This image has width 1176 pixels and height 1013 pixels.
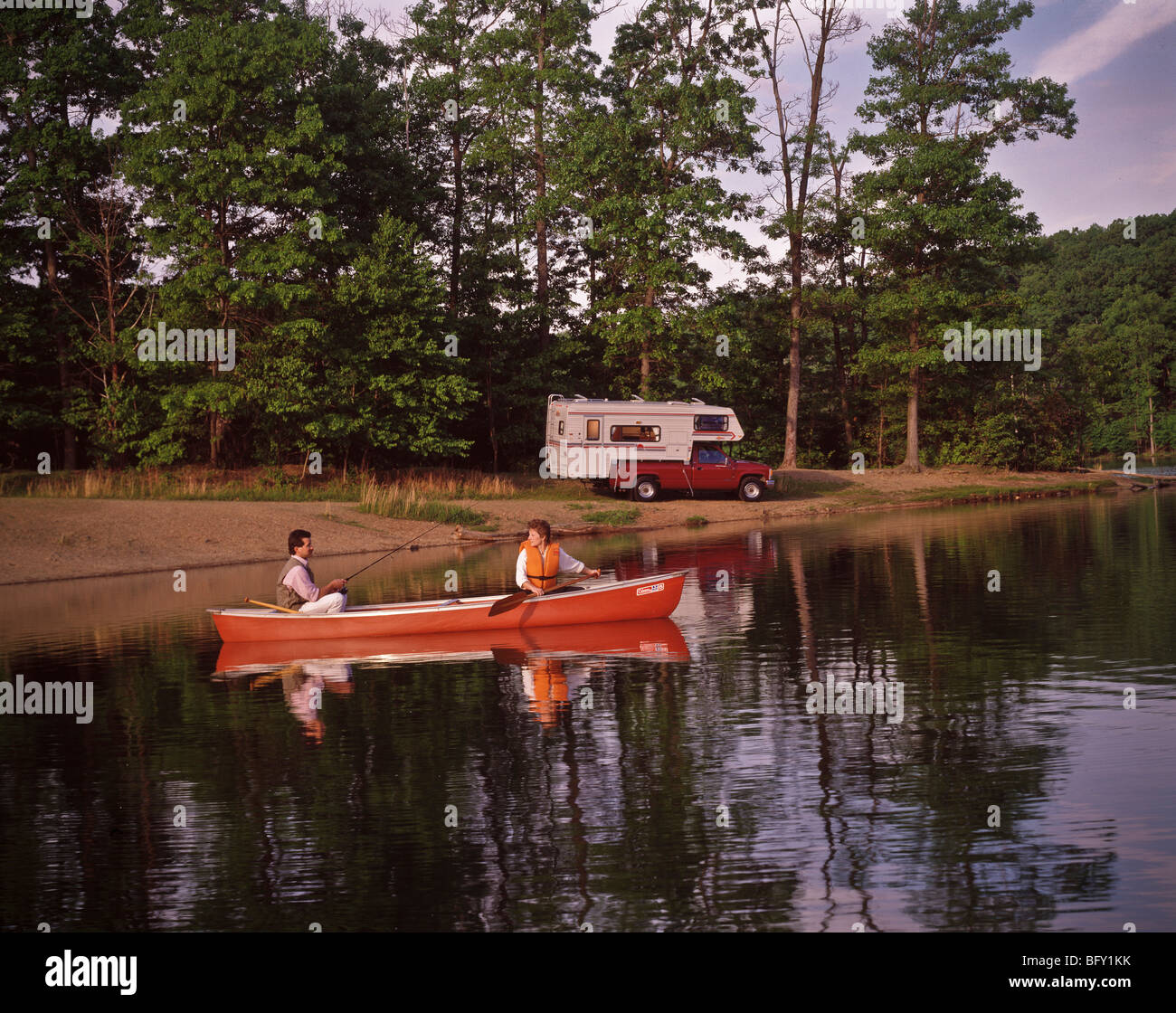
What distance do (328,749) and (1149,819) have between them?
7.15 meters

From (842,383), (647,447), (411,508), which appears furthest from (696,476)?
(842,383)

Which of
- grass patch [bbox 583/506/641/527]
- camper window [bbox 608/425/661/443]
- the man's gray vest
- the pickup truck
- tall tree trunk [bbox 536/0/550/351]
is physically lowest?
the man's gray vest

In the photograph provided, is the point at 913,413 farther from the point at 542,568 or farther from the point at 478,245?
the point at 542,568

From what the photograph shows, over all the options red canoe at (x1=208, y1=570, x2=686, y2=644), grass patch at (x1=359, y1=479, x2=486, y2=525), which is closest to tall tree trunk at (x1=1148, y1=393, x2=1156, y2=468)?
grass patch at (x1=359, y1=479, x2=486, y2=525)

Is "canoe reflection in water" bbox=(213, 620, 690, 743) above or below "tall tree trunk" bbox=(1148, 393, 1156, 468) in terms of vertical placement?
below

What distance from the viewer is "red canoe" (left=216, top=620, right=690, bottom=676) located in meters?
17.1

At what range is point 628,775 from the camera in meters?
10.7

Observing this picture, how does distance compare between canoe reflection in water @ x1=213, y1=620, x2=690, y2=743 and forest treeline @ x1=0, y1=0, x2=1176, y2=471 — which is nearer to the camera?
canoe reflection in water @ x1=213, y1=620, x2=690, y2=743

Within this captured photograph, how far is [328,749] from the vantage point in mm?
11969

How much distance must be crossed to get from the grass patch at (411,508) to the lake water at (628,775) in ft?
55.0

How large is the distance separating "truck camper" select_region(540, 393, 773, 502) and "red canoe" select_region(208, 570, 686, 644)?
25320 millimetres

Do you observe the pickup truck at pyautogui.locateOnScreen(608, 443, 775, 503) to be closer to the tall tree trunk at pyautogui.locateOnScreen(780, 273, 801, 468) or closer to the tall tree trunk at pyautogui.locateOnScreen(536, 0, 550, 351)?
the tall tree trunk at pyautogui.locateOnScreen(780, 273, 801, 468)
